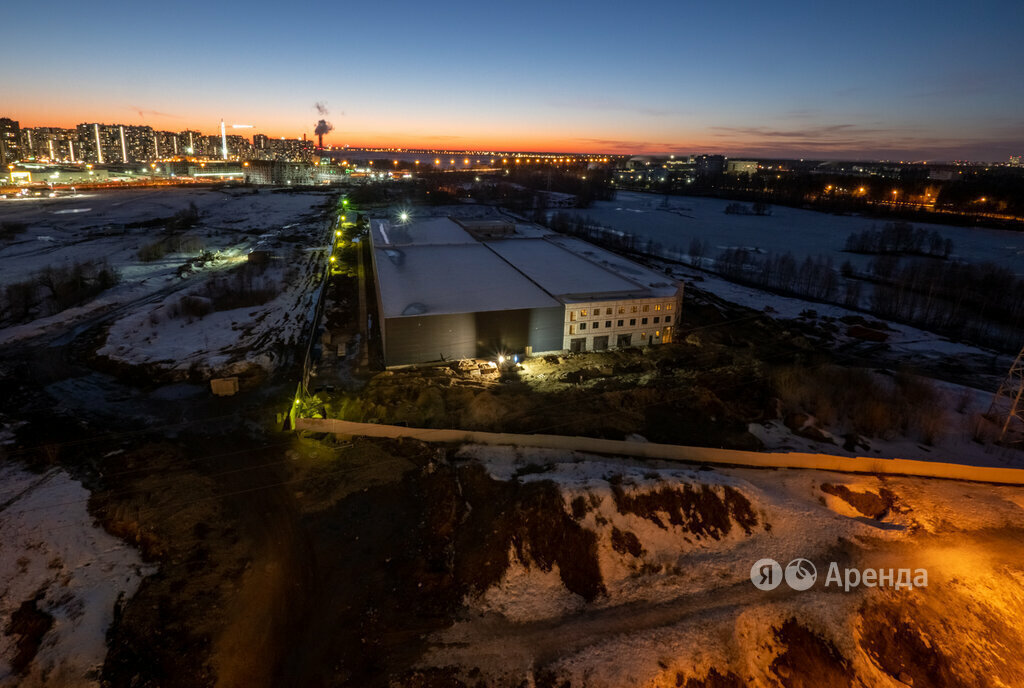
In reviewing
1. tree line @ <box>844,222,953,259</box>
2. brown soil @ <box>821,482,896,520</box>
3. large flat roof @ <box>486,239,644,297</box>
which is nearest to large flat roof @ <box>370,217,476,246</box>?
large flat roof @ <box>486,239,644,297</box>

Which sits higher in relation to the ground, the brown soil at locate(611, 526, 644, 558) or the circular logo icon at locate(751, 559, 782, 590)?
the brown soil at locate(611, 526, 644, 558)

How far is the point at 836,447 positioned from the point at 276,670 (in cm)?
2063

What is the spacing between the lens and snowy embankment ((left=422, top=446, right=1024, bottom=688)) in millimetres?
11273

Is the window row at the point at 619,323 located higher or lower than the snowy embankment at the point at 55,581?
higher

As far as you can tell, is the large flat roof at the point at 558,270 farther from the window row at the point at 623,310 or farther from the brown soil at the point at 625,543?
the brown soil at the point at 625,543

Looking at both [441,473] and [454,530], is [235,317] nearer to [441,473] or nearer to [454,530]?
[441,473]

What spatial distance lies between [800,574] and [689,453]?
17.4ft

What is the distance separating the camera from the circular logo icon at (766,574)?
43.8 ft

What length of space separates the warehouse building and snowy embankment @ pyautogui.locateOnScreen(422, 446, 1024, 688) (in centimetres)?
1073

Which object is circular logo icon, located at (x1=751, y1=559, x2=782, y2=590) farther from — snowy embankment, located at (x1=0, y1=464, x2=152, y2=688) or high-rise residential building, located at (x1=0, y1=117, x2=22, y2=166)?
high-rise residential building, located at (x1=0, y1=117, x2=22, y2=166)

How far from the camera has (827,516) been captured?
1548 cm

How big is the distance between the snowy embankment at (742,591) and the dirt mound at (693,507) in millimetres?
37

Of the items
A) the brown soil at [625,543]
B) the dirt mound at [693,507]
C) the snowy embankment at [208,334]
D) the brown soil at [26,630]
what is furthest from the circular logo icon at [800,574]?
the snowy embankment at [208,334]

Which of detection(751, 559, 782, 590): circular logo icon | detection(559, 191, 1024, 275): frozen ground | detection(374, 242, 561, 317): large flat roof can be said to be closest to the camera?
detection(751, 559, 782, 590): circular logo icon
